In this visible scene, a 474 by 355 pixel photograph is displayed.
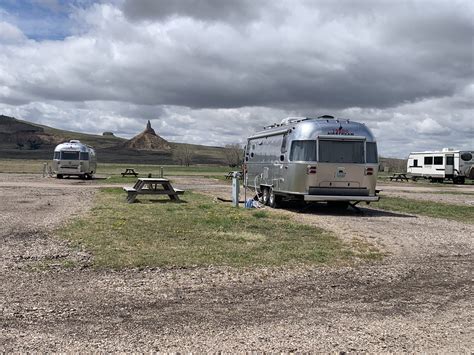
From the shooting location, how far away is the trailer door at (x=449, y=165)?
4427cm

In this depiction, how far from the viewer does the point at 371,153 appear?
16891 mm

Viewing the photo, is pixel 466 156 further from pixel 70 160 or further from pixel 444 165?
pixel 70 160

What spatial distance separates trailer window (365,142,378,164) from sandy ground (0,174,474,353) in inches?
291

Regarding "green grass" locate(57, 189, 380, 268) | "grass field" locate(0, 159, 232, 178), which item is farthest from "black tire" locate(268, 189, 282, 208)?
"grass field" locate(0, 159, 232, 178)

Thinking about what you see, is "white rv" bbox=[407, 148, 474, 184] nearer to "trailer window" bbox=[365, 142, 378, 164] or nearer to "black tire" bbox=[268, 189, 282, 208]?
"black tire" bbox=[268, 189, 282, 208]

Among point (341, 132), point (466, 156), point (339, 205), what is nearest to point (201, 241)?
point (341, 132)

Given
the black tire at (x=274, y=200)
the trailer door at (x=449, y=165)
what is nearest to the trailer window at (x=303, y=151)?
the black tire at (x=274, y=200)

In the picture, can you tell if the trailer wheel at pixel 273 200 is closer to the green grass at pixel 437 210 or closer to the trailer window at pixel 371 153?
the trailer window at pixel 371 153

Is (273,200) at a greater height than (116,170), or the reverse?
(273,200)

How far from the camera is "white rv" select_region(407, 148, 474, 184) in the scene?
1720 inches

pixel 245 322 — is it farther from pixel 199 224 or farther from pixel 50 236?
pixel 199 224

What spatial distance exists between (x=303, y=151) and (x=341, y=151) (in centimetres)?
116

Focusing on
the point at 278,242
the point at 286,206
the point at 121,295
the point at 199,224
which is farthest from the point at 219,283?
the point at 286,206

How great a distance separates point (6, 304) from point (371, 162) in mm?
12959
